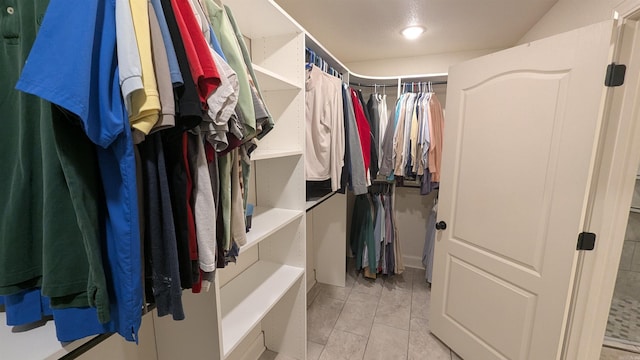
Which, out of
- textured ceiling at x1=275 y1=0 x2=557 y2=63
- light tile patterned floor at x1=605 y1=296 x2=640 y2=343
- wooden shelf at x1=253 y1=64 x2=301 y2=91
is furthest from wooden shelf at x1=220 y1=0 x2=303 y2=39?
light tile patterned floor at x1=605 y1=296 x2=640 y2=343

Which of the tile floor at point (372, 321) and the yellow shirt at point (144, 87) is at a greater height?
the yellow shirt at point (144, 87)

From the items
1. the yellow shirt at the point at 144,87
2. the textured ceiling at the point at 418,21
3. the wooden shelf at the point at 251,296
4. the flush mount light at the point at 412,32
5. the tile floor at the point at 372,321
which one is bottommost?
the tile floor at the point at 372,321

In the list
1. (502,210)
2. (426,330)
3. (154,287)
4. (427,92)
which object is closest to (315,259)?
(426,330)

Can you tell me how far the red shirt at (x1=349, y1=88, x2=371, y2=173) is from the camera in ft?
7.04

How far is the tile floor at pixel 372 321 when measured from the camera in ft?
6.01

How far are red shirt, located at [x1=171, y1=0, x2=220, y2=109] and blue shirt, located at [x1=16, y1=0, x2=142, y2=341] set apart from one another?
13cm

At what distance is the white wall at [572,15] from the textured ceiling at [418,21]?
5 centimetres

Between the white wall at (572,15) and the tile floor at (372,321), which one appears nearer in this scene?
the white wall at (572,15)

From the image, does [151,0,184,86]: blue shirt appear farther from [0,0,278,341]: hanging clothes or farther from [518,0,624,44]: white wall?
[518,0,624,44]: white wall

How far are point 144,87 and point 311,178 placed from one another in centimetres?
123

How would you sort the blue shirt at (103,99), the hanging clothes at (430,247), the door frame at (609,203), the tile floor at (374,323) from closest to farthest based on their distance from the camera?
the blue shirt at (103,99)
the door frame at (609,203)
the tile floor at (374,323)
the hanging clothes at (430,247)

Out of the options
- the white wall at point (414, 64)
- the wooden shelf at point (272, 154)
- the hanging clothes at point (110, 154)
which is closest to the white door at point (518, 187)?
the wooden shelf at point (272, 154)

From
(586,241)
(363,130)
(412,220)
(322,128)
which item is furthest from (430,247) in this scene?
(322,128)

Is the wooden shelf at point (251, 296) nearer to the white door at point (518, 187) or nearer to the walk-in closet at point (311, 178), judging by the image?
the walk-in closet at point (311, 178)
